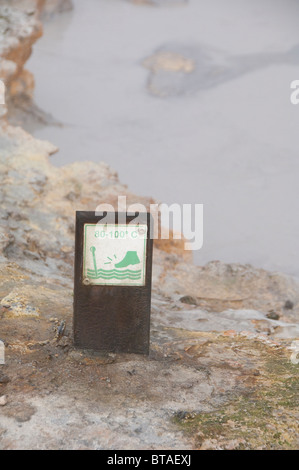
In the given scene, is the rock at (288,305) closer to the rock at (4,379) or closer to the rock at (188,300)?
the rock at (188,300)

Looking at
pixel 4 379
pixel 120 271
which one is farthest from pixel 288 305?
pixel 4 379

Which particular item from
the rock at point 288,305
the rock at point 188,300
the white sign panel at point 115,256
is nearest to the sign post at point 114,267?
the white sign panel at point 115,256

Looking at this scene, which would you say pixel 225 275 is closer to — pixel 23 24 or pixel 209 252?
pixel 209 252

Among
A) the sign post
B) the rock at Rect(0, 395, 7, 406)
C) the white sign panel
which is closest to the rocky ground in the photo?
the rock at Rect(0, 395, 7, 406)

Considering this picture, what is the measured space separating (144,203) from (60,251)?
2031mm

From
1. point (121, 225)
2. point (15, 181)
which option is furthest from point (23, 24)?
point (121, 225)

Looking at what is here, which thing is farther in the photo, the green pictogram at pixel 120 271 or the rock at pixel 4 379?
the green pictogram at pixel 120 271

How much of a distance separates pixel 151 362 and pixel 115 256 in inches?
29.5

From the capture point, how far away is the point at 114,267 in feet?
11.4

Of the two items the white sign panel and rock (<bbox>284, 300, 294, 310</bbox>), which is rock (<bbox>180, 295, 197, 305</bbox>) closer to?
rock (<bbox>284, 300, 294, 310</bbox>)

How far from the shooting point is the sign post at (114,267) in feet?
11.3

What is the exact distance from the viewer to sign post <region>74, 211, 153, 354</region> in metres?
3.46

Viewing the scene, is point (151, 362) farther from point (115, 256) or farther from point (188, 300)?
point (188, 300)

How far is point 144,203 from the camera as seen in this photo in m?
7.89
